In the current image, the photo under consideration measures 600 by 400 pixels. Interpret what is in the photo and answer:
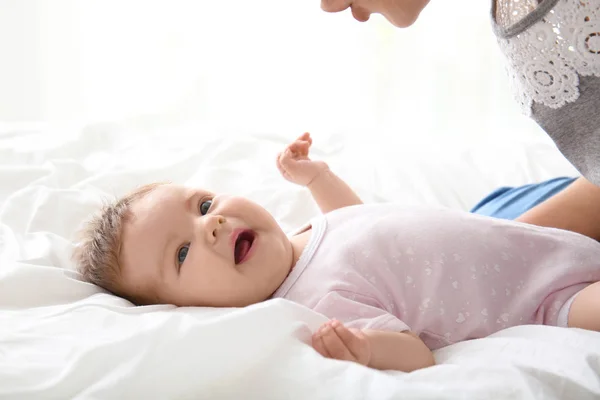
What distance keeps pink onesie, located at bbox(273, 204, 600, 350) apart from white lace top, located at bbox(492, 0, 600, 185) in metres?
0.15

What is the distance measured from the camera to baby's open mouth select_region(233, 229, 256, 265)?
1.17 m

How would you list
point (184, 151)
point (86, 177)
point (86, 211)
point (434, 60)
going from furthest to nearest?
point (434, 60), point (184, 151), point (86, 177), point (86, 211)

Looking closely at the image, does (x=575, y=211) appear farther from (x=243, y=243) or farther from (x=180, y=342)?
(x=180, y=342)

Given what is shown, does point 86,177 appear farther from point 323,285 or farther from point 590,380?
point 590,380

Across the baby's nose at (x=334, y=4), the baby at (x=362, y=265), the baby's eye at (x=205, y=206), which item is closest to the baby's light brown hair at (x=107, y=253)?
the baby at (x=362, y=265)

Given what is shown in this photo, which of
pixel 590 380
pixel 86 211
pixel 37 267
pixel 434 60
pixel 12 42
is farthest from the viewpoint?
pixel 434 60

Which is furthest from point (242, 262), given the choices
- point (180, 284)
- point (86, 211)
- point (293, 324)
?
point (86, 211)

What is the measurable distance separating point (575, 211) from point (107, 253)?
2.51 ft

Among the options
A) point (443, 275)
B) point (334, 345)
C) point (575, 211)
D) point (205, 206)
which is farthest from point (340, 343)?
point (575, 211)

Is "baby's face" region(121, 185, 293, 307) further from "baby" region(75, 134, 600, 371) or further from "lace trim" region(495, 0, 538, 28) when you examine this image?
"lace trim" region(495, 0, 538, 28)

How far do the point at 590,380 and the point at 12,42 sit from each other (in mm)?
2237

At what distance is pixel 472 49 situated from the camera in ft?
8.84

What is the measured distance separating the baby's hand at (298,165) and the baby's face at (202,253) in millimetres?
262

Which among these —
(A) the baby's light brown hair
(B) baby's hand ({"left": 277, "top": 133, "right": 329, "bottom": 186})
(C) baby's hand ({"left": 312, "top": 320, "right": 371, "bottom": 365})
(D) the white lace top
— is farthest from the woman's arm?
(A) the baby's light brown hair
